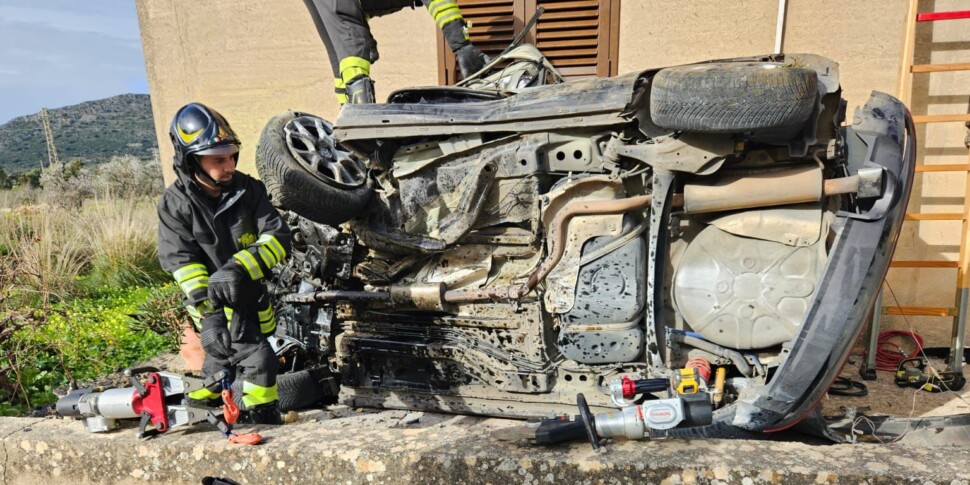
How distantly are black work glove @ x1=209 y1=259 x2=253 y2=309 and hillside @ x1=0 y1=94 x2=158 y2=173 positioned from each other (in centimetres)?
4501

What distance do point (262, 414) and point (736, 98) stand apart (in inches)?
107

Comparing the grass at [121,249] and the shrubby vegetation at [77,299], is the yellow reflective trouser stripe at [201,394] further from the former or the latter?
the grass at [121,249]

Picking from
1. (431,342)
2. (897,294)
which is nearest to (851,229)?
(431,342)

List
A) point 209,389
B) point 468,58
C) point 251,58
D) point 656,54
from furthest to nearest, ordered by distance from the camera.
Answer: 1. point 251,58
2. point 656,54
3. point 468,58
4. point 209,389

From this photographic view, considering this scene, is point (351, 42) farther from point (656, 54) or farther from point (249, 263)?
point (656, 54)

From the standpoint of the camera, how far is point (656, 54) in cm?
510

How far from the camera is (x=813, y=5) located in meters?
4.71

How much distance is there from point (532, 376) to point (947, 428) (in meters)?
1.96

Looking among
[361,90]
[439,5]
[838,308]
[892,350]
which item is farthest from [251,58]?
[892,350]

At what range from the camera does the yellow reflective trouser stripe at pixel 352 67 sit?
406 centimetres

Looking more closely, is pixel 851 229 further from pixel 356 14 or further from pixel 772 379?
pixel 356 14

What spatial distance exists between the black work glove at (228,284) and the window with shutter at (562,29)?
3314mm

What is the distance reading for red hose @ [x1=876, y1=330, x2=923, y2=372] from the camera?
14.1 ft

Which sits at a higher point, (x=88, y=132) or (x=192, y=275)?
(x=88, y=132)
